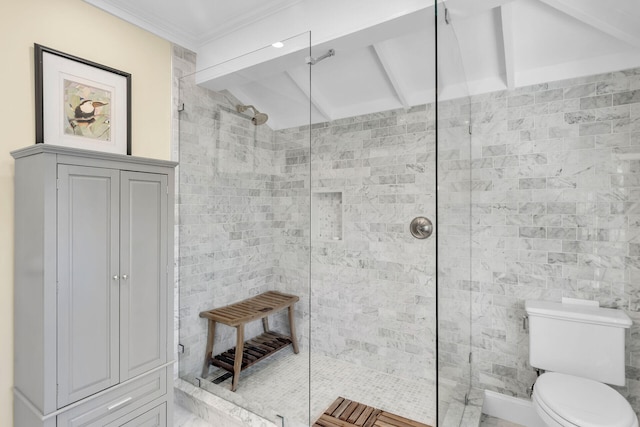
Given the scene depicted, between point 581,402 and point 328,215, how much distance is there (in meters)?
1.82

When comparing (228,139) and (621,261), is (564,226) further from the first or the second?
(228,139)

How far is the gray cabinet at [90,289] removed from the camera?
56.9 inches

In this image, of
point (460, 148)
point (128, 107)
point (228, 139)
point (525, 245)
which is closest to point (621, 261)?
point (525, 245)

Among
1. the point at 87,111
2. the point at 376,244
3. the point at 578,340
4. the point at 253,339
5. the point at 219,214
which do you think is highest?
the point at 87,111

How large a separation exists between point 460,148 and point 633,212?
1080 mm

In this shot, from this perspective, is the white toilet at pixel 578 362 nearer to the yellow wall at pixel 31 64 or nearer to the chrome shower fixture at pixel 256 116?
the chrome shower fixture at pixel 256 116

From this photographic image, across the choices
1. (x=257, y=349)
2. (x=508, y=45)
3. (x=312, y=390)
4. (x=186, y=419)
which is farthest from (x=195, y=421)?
(x=508, y=45)

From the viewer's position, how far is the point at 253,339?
2.23 m

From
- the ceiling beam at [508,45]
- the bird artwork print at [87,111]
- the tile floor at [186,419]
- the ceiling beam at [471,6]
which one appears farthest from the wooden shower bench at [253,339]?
the ceiling beam at [508,45]

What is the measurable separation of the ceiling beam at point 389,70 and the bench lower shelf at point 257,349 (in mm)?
1974

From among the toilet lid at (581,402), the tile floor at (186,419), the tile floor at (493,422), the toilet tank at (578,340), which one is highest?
the toilet tank at (578,340)

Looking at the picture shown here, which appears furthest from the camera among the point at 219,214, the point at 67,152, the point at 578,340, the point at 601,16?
the point at 219,214

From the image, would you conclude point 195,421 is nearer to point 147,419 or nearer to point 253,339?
point 147,419

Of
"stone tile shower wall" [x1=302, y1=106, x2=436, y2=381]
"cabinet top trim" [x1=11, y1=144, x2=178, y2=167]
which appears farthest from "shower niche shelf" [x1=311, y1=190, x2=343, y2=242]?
"cabinet top trim" [x1=11, y1=144, x2=178, y2=167]
